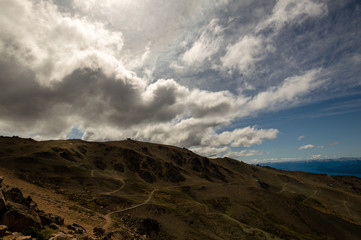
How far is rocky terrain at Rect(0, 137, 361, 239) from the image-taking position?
27.1 m

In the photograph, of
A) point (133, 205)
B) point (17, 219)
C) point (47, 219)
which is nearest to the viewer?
point (17, 219)

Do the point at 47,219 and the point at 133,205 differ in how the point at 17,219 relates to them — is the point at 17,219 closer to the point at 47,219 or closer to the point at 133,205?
the point at 47,219

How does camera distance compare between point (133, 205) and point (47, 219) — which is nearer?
point (47, 219)

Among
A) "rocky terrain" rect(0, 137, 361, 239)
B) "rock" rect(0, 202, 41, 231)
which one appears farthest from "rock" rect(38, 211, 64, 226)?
"rock" rect(0, 202, 41, 231)

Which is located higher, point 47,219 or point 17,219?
point 17,219

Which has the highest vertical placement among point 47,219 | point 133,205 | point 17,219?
point 17,219

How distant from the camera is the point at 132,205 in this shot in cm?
6962

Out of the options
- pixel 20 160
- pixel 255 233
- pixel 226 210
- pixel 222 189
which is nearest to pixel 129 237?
pixel 255 233

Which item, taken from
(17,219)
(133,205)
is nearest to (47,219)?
(17,219)

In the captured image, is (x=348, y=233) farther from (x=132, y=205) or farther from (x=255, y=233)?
(x=132, y=205)

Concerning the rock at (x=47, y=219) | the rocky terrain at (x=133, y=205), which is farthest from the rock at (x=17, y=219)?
the rock at (x=47, y=219)

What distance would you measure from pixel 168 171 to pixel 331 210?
13781 centimetres

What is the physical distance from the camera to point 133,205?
6988cm

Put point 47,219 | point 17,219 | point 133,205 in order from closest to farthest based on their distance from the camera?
point 17,219 → point 47,219 → point 133,205
